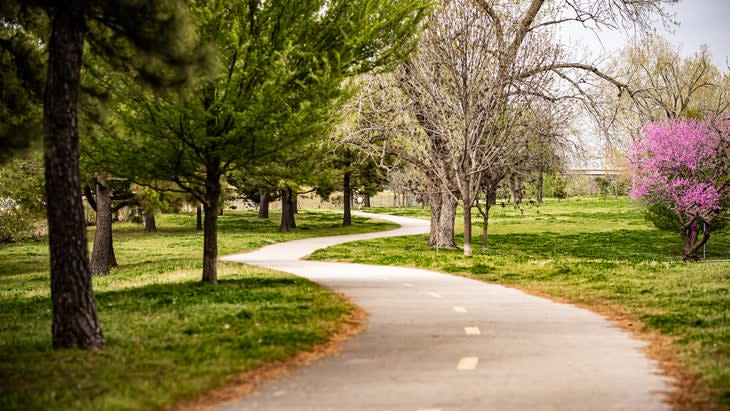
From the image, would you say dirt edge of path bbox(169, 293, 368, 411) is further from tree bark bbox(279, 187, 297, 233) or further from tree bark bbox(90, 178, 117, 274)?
tree bark bbox(279, 187, 297, 233)

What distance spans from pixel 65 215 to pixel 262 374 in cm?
300

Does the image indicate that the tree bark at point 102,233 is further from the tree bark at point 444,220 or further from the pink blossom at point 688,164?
the pink blossom at point 688,164

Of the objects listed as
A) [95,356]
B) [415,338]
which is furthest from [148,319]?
[415,338]

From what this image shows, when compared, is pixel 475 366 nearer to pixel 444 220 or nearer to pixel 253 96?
pixel 253 96

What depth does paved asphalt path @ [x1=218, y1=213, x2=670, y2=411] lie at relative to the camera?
6.00m

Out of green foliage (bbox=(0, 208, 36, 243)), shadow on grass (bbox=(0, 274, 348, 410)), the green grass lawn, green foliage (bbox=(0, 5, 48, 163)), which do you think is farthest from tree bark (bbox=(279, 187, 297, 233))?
green foliage (bbox=(0, 5, 48, 163))

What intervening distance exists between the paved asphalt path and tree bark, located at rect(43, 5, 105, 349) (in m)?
2.77

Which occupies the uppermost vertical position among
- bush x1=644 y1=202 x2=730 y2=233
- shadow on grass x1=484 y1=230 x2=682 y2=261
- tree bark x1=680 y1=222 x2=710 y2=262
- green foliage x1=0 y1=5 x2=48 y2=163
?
green foliage x1=0 y1=5 x2=48 y2=163

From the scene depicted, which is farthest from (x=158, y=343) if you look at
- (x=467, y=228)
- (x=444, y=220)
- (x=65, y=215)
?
(x=444, y=220)

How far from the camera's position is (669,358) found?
7.97 m

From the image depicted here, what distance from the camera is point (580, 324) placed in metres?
10.5

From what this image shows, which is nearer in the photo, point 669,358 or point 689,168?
point 669,358

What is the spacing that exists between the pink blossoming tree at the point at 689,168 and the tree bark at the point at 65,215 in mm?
24867

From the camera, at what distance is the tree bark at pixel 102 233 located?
25828 mm
